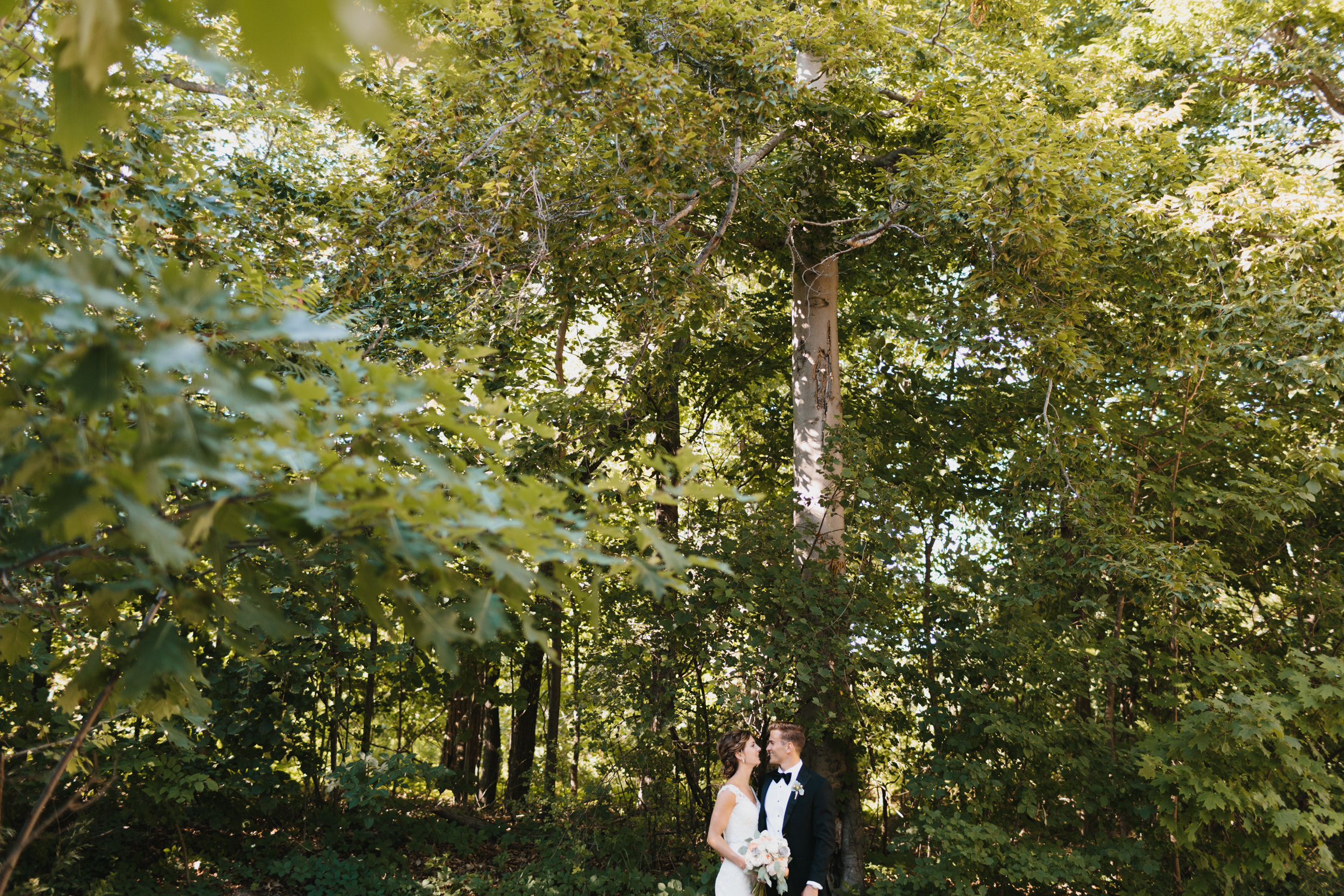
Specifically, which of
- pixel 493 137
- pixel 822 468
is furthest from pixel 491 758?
pixel 493 137

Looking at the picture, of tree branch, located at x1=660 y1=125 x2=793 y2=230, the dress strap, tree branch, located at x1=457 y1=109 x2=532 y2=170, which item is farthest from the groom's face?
tree branch, located at x1=457 y1=109 x2=532 y2=170

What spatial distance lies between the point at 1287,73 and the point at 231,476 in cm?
893

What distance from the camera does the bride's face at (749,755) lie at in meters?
4.25

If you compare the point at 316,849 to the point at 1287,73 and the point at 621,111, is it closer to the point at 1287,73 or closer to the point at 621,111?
the point at 621,111

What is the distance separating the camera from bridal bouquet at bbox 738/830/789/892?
12.9 feet

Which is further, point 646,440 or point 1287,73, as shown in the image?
point 646,440

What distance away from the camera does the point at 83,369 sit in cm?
102

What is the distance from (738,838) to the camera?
414 cm

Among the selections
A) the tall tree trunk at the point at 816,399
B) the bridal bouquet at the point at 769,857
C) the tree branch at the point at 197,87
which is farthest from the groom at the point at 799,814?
the tree branch at the point at 197,87

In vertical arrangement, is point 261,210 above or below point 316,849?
above

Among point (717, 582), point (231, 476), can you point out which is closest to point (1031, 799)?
point (717, 582)

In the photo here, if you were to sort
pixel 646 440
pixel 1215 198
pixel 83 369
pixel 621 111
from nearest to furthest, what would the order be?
1. pixel 83 369
2. pixel 621 111
3. pixel 1215 198
4. pixel 646 440

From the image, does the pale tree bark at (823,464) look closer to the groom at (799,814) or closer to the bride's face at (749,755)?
the groom at (799,814)

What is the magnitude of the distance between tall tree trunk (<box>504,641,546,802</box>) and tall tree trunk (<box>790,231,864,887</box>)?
2.78 meters
